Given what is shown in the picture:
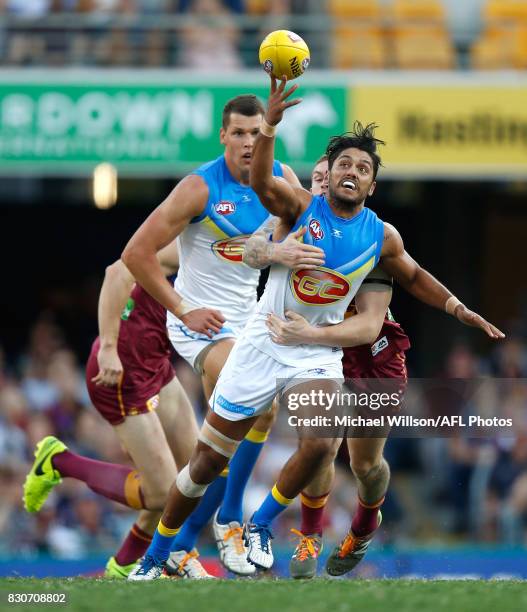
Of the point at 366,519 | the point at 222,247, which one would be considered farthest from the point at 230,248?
the point at 366,519

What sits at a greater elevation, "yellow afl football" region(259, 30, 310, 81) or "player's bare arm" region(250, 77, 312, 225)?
"yellow afl football" region(259, 30, 310, 81)

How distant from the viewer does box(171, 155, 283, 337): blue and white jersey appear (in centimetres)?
795

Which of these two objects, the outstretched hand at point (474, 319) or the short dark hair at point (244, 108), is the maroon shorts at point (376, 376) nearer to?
the outstretched hand at point (474, 319)

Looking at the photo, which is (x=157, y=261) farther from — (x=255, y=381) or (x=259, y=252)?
(x=255, y=381)

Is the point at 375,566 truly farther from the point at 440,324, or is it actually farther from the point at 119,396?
the point at 440,324

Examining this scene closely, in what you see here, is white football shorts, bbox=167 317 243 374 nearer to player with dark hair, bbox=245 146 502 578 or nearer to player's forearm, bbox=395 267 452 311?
player with dark hair, bbox=245 146 502 578

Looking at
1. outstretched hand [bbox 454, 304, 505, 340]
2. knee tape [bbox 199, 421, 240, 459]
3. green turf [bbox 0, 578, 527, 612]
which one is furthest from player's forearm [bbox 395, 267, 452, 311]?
green turf [bbox 0, 578, 527, 612]

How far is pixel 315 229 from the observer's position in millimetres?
7109

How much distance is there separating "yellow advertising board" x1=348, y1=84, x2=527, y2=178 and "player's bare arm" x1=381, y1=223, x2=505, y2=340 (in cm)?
679

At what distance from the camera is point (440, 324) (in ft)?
Result: 56.2

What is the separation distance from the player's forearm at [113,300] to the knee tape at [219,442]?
1.35 m

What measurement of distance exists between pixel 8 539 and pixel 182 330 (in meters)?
5.10

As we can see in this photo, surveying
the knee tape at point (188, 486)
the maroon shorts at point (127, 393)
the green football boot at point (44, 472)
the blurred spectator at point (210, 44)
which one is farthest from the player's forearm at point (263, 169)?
the blurred spectator at point (210, 44)

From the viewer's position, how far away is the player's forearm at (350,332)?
717 cm
